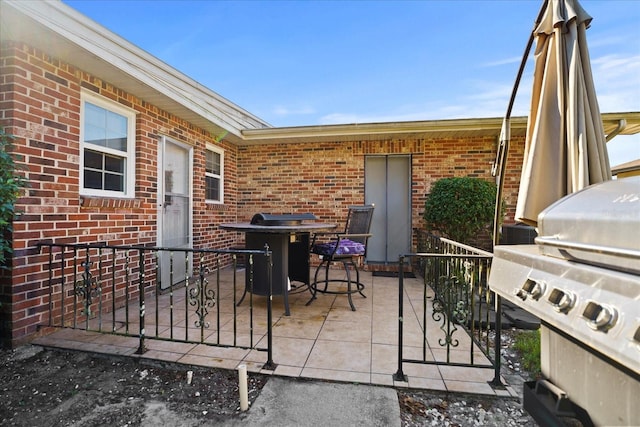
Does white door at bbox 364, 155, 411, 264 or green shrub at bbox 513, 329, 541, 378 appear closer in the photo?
green shrub at bbox 513, 329, 541, 378

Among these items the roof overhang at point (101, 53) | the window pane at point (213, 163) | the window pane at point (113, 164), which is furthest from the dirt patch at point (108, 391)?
the window pane at point (213, 163)

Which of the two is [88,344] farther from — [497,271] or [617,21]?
[617,21]

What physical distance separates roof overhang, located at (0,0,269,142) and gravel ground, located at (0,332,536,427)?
2457 mm

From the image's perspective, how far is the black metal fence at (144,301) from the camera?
7.24 feet

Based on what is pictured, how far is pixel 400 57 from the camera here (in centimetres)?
587

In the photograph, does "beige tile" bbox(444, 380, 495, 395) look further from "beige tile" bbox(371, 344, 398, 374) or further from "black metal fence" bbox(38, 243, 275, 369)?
"black metal fence" bbox(38, 243, 275, 369)

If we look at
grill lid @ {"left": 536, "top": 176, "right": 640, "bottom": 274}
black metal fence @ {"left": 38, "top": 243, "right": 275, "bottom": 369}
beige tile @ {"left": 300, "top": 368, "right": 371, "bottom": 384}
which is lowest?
beige tile @ {"left": 300, "top": 368, "right": 371, "bottom": 384}

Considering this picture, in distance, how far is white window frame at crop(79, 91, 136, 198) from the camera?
2896 millimetres

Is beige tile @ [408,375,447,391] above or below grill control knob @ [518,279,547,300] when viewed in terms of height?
below

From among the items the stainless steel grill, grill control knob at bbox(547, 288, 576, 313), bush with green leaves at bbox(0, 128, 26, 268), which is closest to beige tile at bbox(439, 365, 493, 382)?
the stainless steel grill

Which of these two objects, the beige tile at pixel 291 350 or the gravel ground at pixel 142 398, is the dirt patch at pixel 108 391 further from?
the beige tile at pixel 291 350

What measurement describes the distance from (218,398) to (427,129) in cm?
445

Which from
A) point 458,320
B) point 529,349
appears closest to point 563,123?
point 458,320

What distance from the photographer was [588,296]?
709 mm
